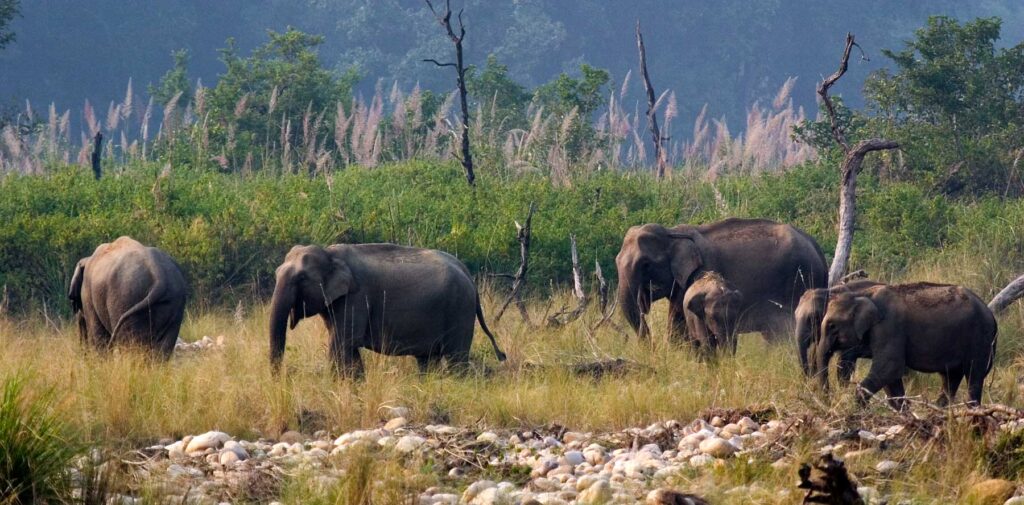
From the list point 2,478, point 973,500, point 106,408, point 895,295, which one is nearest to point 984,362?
point 895,295

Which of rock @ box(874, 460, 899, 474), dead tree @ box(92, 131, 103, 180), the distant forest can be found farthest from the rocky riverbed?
the distant forest

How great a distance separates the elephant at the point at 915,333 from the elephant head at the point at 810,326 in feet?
0.50

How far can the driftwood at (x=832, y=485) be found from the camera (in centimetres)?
658

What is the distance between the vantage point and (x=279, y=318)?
10617 millimetres

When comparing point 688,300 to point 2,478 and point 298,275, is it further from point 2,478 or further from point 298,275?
point 2,478

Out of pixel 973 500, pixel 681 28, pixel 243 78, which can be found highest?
pixel 681 28

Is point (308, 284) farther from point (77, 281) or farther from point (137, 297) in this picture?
point (77, 281)

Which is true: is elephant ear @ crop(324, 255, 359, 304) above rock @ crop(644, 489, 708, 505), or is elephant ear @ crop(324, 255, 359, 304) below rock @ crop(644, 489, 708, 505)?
above

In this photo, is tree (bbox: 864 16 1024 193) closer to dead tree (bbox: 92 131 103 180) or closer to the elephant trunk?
dead tree (bbox: 92 131 103 180)

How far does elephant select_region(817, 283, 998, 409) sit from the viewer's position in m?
9.92

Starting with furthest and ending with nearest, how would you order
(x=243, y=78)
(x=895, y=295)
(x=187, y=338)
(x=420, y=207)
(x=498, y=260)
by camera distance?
1. (x=243, y=78)
2. (x=420, y=207)
3. (x=498, y=260)
4. (x=187, y=338)
5. (x=895, y=295)

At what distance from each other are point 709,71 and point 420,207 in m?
40.4

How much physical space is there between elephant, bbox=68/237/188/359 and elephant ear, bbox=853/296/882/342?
4522 millimetres

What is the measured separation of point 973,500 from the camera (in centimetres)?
719
